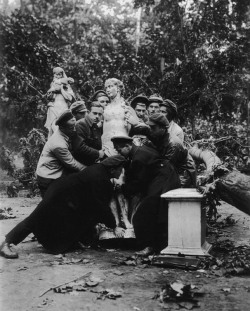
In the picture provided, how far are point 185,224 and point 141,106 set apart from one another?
3.23 metres

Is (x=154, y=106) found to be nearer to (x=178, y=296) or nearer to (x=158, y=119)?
(x=158, y=119)

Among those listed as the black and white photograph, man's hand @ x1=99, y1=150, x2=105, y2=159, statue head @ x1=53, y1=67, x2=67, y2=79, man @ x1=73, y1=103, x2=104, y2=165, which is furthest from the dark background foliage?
man's hand @ x1=99, y1=150, x2=105, y2=159

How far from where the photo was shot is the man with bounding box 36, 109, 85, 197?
637cm

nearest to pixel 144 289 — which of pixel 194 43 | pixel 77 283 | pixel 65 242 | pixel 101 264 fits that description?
pixel 77 283

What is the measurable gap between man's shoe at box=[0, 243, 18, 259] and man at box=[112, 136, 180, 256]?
5.43 feet

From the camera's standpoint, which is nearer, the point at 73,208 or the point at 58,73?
the point at 73,208

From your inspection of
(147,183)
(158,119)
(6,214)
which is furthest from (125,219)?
(6,214)

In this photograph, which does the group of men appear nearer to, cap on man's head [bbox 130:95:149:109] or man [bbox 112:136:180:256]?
man [bbox 112:136:180:256]

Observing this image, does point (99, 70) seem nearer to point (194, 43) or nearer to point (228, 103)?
point (194, 43)

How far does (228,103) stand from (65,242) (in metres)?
10.9

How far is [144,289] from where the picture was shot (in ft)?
14.6

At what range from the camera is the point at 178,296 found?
13.3 feet

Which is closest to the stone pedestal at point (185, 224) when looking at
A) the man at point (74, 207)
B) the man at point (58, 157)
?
the man at point (74, 207)

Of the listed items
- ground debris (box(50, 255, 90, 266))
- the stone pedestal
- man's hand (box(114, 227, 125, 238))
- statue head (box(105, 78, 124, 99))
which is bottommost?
ground debris (box(50, 255, 90, 266))
